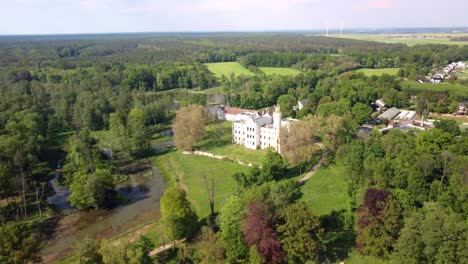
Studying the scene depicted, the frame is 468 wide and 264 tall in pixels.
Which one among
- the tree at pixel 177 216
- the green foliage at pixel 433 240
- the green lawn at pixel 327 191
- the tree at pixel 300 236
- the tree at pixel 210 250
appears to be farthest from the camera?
the green lawn at pixel 327 191

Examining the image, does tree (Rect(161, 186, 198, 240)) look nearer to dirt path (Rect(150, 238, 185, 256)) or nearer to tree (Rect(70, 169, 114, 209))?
dirt path (Rect(150, 238, 185, 256))

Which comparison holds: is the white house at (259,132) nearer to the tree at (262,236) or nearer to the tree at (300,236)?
the tree at (300,236)

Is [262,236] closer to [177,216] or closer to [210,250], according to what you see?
[210,250]

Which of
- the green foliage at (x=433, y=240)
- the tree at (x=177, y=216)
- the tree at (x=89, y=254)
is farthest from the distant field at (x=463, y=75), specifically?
the tree at (x=89, y=254)

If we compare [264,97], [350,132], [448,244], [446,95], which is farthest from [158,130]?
[446,95]

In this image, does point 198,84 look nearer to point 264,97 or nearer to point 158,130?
point 264,97

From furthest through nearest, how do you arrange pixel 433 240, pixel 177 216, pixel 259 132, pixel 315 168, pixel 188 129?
pixel 259 132
pixel 188 129
pixel 315 168
pixel 177 216
pixel 433 240

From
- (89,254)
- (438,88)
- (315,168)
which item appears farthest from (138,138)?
(438,88)
